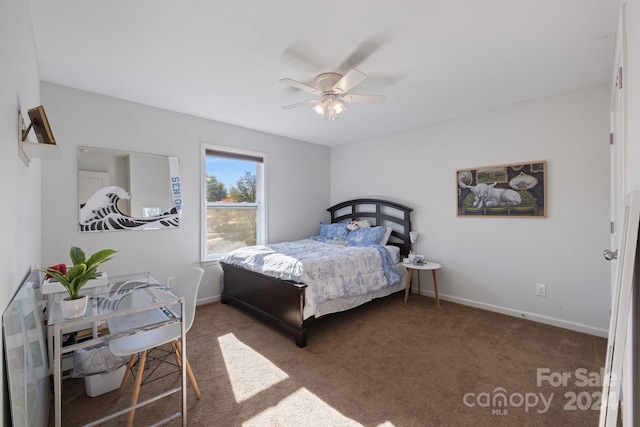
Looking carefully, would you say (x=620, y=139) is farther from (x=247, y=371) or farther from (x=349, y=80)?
(x=247, y=371)

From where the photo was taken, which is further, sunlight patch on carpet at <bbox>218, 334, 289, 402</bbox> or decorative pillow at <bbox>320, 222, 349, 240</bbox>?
decorative pillow at <bbox>320, 222, 349, 240</bbox>

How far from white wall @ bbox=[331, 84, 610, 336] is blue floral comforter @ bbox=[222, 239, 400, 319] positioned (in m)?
0.90

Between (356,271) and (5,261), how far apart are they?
276 cm

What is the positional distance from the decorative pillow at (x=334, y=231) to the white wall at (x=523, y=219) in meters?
0.98

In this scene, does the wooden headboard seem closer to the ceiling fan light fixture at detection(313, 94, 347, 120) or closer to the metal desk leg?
the ceiling fan light fixture at detection(313, 94, 347, 120)

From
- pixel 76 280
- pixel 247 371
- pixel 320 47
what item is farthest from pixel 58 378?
pixel 320 47

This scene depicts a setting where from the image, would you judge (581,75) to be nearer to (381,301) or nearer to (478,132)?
(478,132)

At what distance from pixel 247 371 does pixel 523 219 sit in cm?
327

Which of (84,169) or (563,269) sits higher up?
(84,169)

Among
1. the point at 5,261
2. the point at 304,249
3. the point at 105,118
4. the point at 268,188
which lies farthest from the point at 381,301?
the point at 105,118

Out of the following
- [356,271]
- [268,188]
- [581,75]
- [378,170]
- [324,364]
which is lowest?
[324,364]

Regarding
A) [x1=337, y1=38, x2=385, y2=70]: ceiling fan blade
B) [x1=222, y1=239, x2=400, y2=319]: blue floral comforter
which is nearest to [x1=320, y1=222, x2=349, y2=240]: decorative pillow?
[x1=222, y1=239, x2=400, y2=319]: blue floral comforter

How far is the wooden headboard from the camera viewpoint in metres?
4.14

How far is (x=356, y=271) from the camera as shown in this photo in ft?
10.6
